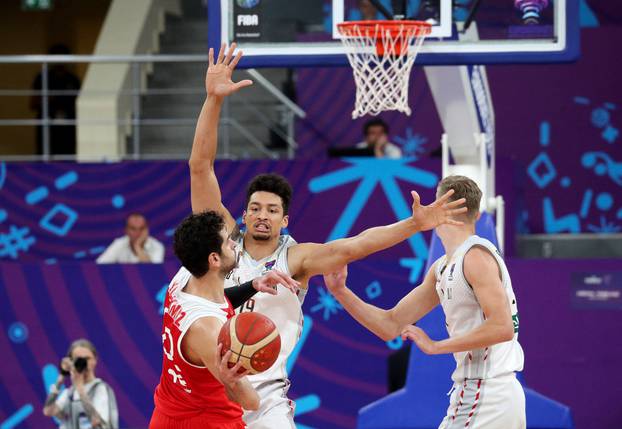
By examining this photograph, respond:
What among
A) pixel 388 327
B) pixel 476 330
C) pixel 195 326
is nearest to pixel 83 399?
pixel 388 327

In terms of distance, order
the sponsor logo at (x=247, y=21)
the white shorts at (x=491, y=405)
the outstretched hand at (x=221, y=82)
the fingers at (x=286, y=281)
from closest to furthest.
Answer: the fingers at (x=286, y=281)
the white shorts at (x=491, y=405)
the outstretched hand at (x=221, y=82)
the sponsor logo at (x=247, y=21)

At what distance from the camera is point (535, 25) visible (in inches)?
321

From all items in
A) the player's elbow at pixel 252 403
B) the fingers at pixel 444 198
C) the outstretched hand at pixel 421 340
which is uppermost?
the fingers at pixel 444 198

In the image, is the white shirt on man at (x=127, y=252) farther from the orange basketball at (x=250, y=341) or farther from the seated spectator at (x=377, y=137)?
the orange basketball at (x=250, y=341)

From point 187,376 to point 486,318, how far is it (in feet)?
4.94

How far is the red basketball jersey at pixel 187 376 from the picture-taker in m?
5.62

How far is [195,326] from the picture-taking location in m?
5.54

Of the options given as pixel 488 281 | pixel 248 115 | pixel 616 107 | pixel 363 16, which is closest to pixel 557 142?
pixel 616 107

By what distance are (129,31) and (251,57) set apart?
8.53m

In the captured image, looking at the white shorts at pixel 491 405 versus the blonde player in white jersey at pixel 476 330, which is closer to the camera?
the blonde player in white jersey at pixel 476 330

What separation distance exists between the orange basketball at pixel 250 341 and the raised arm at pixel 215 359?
0.04 metres

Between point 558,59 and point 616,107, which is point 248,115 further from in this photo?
point 558,59

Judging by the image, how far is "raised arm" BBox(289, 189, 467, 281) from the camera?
6.15 metres

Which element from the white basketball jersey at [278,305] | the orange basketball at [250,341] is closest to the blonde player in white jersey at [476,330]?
the white basketball jersey at [278,305]
